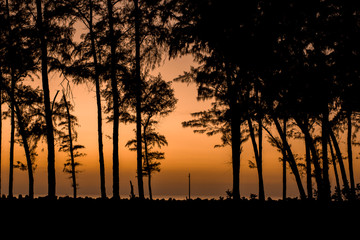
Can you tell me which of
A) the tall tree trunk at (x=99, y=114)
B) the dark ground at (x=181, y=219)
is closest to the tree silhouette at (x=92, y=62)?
the tall tree trunk at (x=99, y=114)

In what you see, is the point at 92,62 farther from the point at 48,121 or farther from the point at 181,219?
the point at 181,219

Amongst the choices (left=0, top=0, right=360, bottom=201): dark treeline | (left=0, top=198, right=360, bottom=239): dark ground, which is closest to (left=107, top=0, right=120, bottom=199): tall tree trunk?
(left=0, top=0, right=360, bottom=201): dark treeline


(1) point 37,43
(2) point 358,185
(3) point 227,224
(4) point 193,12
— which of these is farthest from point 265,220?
(2) point 358,185

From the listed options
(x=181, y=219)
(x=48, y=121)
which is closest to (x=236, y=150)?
(x=48, y=121)

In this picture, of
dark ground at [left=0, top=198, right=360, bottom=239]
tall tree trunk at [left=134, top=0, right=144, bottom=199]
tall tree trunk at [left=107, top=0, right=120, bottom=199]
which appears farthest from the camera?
tall tree trunk at [left=134, top=0, right=144, bottom=199]

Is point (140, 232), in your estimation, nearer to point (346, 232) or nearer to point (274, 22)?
point (346, 232)

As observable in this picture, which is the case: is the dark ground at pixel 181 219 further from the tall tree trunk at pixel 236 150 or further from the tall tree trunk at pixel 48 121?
the tall tree trunk at pixel 236 150

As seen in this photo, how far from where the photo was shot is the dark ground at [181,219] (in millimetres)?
8141

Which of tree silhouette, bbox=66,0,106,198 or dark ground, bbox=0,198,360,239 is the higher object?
tree silhouette, bbox=66,0,106,198

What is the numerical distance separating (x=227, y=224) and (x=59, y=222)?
3671 mm

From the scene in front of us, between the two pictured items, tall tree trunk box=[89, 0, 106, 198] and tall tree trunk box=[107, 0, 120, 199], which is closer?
tall tree trunk box=[107, 0, 120, 199]

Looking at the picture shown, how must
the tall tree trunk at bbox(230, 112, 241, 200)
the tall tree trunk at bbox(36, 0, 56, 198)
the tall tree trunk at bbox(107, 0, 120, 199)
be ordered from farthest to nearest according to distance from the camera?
the tall tree trunk at bbox(230, 112, 241, 200) → the tall tree trunk at bbox(107, 0, 120, 199) → the tall tree trunk at bbox(36, 0, 56, 198)

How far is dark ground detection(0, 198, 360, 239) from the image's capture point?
8.14 m

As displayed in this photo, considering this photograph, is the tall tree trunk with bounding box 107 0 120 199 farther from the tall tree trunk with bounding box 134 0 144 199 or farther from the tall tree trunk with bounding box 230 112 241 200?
the tall tree trunk with bounding box 230 112 241 200
